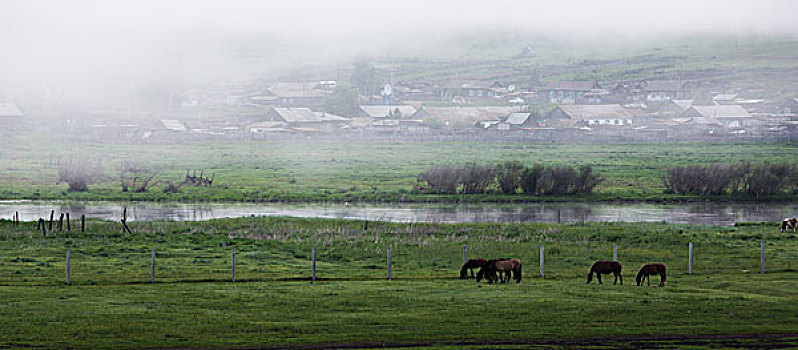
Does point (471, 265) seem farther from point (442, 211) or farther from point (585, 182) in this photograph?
point (585, 182)

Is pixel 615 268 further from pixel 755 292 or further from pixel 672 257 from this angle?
pixel 672 257

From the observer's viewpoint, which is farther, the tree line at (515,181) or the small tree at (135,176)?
the small tree at (135,176)

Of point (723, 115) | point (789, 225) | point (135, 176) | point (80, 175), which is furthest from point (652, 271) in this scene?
point (723, 115)

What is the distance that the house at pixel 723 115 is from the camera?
589 feet

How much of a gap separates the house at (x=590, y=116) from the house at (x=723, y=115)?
39.5ft

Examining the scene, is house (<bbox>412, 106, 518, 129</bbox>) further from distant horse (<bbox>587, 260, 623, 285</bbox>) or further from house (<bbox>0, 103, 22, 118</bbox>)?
distant horse (<bbox>587, 260, 623, 285</bbox>)

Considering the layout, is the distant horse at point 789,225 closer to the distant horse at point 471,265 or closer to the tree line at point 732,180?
the distant horse at point 471,265

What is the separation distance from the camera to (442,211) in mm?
Result: 71062

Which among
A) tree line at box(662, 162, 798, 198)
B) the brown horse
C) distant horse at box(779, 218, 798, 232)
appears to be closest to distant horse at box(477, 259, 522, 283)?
the brown horse

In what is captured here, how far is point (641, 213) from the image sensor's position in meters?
69.2

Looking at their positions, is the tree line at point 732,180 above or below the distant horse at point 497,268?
above

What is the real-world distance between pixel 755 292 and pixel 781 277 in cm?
450

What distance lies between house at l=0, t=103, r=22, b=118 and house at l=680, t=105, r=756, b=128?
4910 inches

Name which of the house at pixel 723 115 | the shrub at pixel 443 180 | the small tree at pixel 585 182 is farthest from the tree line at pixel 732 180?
the house at pixel 723 115
